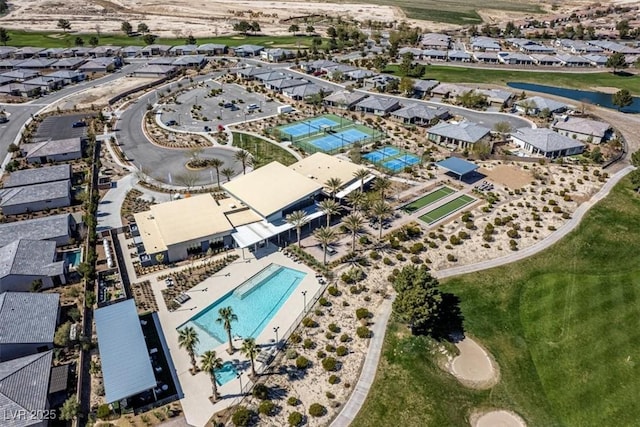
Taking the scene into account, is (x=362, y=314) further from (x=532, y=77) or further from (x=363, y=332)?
(x=532, y=77)

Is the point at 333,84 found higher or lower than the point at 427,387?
higher

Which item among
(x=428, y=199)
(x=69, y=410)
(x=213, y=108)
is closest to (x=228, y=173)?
(x=428, y=199)

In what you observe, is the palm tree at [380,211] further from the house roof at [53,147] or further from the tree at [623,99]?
the tree at [623,99]

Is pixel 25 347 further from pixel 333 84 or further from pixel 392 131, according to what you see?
pixel 333 84

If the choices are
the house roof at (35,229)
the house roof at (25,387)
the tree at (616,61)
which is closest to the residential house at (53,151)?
the house roof at (35,229)

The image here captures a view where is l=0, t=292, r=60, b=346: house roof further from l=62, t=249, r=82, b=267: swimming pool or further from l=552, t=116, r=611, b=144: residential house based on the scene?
l=552, t=116, r=611, b=144: residential house

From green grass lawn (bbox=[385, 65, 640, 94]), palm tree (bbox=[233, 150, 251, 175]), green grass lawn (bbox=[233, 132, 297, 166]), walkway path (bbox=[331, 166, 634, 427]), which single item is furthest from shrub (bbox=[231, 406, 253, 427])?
green grass lawn (bbox=[385, 65, 640, 94])

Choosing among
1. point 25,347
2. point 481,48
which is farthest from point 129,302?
point 481,48
